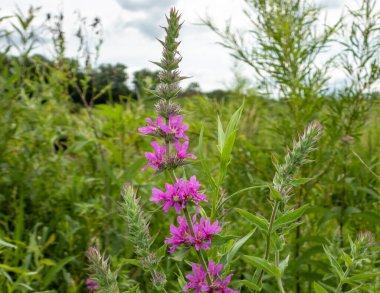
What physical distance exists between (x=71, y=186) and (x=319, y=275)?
133cm

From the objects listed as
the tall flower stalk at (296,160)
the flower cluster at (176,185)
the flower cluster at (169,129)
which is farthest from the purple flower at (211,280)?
the flower cluster at (169,129)

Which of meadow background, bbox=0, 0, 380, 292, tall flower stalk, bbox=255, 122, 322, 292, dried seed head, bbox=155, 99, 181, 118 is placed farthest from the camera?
meadow background, bbox=0, 0, 380, 292

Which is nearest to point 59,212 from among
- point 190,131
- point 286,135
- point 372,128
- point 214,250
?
point 190,131

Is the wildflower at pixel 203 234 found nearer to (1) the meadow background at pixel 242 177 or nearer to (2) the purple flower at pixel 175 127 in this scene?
(2) the purple flower at pixel 175 127

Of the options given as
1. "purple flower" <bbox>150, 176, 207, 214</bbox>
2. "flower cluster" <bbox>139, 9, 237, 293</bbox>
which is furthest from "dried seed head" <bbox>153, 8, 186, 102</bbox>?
"purple flower" <bbox>150, 176, 207, 214</bbox>

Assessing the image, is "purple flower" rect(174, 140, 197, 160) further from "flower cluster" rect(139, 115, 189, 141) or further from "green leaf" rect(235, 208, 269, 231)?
"green leaf" rect(235, 208, 269, 231)

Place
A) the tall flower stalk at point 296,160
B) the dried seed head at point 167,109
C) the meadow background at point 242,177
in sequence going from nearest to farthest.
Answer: the tall flower stalk at point 296,160, the dried seed head at point 167,109, the meadow background at point 242,177

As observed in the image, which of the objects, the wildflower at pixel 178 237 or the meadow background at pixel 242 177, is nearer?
the wildflower at pixel 178 237

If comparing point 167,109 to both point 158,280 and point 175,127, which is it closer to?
point 175,127

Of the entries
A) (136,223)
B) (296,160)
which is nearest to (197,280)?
(136,223)

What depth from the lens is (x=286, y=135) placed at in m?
1.83

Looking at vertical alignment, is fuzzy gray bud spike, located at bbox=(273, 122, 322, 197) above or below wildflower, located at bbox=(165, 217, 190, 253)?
above

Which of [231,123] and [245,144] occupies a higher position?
[231,123]

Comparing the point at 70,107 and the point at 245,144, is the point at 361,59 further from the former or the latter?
the point at 70,107
